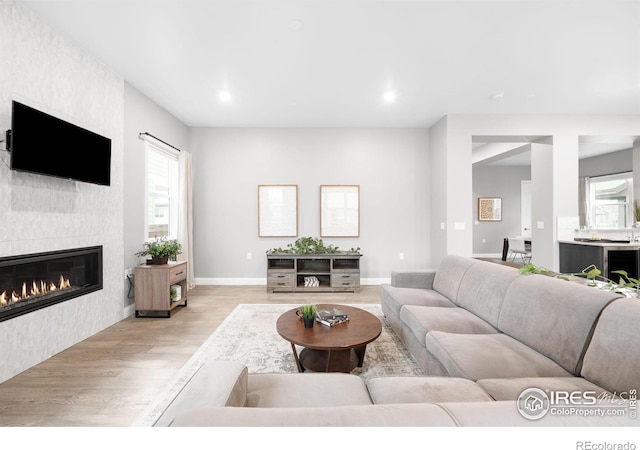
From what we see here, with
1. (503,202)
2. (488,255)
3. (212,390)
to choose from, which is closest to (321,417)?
(212,390)

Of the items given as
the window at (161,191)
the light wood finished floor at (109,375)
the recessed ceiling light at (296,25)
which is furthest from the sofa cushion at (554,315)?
the window at (161,191)

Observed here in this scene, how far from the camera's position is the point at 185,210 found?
4.66 metres

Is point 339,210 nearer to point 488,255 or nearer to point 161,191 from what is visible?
point 161,191

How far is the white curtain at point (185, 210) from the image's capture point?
461cm

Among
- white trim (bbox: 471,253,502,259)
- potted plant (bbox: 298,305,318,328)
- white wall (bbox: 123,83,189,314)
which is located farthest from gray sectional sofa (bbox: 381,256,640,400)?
white trim (bbox: 471,253,502,259)

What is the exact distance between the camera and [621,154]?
6781 millimetres

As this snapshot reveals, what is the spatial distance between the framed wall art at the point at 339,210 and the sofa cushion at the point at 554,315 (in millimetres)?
3233

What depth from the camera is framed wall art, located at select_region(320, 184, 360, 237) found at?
5.15m

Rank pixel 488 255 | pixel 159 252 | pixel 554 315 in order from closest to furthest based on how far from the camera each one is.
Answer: pixel 554 315 → pixel 159 252 → pixel 488 255

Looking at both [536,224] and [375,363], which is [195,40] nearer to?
[375,363]

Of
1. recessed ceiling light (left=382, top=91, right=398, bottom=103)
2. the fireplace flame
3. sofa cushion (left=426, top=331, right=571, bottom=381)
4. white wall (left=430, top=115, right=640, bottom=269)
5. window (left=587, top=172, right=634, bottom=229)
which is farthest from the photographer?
window (left=587, top=172, right=634, bottom=229)

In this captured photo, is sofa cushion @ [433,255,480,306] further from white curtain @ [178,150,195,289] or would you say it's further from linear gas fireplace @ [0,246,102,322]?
white curtain @ [178,150,195,289]

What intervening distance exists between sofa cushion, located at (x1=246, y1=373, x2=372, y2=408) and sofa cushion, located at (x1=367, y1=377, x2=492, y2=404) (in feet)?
0.22

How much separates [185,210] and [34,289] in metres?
2.41
